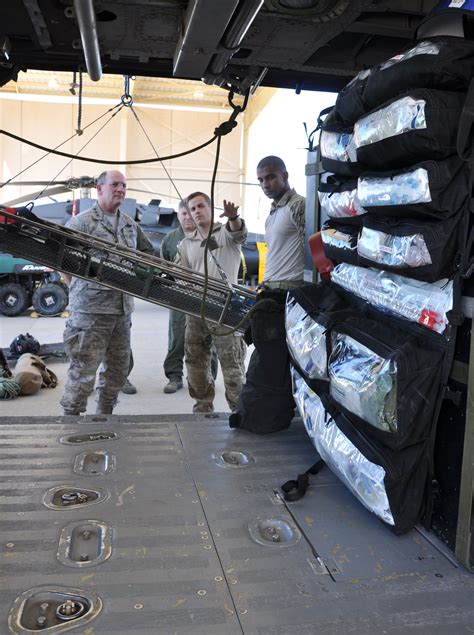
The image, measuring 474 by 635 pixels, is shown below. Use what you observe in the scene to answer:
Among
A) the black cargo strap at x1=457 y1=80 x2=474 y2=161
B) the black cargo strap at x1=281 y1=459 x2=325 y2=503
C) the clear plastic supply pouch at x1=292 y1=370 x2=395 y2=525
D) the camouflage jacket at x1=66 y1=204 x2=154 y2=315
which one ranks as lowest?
the black cargo strap at x1=281 y1=459 x2=325 y2=503

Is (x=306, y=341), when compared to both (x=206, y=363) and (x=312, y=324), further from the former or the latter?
(x=206, y=363)

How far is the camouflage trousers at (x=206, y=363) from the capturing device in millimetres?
4641

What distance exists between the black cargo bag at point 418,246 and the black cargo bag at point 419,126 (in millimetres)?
202

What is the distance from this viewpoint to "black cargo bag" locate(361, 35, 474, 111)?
5.68ft

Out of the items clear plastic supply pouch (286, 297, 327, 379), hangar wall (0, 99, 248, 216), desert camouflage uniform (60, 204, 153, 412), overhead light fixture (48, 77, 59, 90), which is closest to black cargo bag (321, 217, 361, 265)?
clear plastic supply pouch (286, 297, 327, 379)

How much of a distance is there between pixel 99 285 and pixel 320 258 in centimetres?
198

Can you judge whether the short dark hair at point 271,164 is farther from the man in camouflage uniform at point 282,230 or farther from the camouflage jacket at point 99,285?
the camouflage jacket at point 99,285

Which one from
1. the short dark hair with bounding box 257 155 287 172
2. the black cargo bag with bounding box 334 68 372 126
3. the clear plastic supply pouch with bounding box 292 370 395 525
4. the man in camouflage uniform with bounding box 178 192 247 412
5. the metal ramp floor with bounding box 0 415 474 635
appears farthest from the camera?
the man in camouflage uniform with bounding box 178 192 247 412

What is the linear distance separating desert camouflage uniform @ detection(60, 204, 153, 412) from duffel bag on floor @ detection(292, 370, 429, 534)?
2653 mm

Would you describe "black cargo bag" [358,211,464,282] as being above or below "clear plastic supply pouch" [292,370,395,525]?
above

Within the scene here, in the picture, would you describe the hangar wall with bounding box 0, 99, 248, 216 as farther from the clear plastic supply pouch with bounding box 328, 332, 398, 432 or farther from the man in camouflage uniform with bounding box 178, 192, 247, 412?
the clear plastic supply pouch with bounding box 328, 332, 398, 432

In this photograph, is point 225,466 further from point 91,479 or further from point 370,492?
point 370,492

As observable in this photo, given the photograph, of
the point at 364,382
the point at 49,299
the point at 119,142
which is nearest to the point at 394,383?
the point at 364,382

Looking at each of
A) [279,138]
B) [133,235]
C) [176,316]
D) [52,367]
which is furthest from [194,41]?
[279,138]
